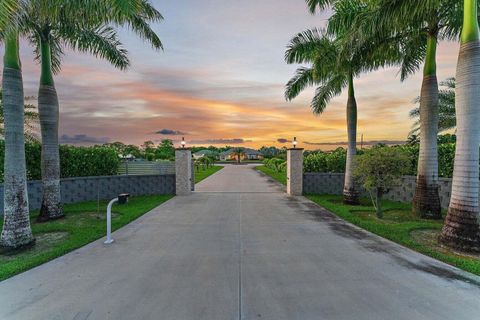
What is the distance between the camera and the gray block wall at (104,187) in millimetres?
9141

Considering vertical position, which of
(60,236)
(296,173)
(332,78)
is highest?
(332,78)

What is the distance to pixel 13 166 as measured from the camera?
16.8ft

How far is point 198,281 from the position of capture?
3660 millimetres

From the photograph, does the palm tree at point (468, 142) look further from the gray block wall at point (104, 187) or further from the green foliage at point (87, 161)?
the green foliage at point (87, 161)

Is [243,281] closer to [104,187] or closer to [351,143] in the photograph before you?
[351,143]

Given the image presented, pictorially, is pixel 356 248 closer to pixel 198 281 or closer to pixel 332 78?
pixel 198 281

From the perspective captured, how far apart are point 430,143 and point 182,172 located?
10047 mm

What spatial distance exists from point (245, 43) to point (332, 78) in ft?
18.2

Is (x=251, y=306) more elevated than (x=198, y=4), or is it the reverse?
(x=198, y=4)

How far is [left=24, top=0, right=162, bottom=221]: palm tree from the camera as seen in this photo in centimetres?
545

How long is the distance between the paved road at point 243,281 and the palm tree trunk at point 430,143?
3068mm

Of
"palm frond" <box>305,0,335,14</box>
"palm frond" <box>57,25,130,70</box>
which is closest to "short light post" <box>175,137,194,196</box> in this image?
"palm frond" <box>57,25,130,70</box>

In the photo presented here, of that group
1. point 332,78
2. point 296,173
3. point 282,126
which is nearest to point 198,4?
point 332,78

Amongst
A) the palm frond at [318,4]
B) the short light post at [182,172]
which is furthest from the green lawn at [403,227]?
the palm frond at [318,4]
